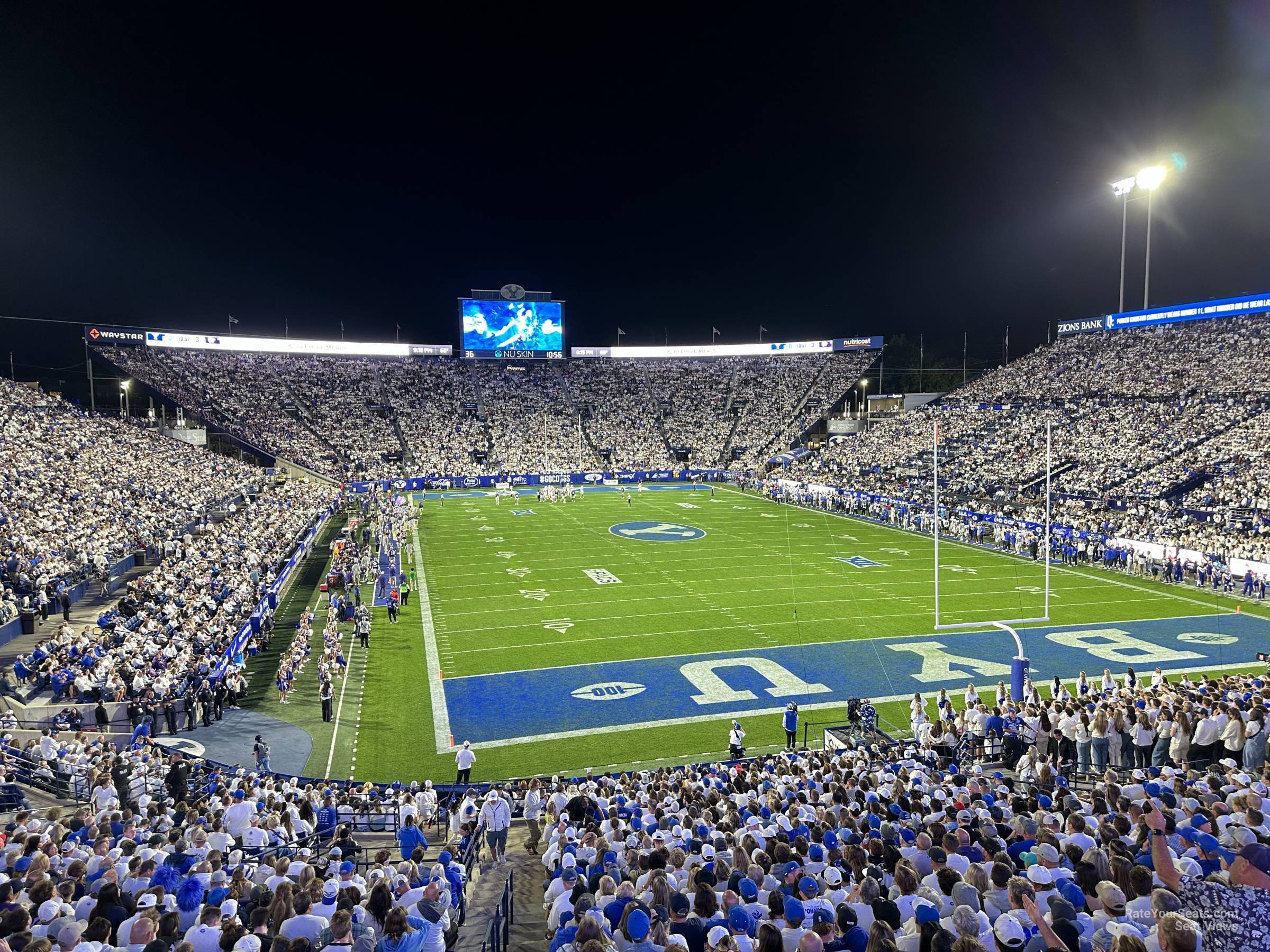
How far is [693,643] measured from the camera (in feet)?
68.1

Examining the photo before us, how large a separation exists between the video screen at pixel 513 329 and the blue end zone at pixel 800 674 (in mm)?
59075

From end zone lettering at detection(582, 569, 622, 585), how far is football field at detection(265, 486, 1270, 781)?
202 mm

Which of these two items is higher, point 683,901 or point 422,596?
point 683,901

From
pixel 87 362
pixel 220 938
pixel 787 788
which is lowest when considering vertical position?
pixel 787 788

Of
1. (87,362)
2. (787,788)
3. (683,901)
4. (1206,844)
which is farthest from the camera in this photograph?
(87,362)

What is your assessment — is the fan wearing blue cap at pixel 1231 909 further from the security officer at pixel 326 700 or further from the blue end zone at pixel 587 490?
the blue end zone at pixel 587 490

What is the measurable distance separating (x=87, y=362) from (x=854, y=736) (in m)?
60.6

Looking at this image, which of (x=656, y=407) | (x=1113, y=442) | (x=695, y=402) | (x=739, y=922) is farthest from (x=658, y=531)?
(x=695, y=402)

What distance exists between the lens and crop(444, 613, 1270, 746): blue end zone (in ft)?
52.9

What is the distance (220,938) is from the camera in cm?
491

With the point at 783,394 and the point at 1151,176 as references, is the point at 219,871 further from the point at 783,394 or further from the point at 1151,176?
the point at 783,394

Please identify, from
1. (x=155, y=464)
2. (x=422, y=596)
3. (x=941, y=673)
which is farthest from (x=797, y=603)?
(x=155, y=464)

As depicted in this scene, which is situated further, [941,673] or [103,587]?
[103,587]

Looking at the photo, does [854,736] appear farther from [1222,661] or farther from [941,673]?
[1222,661]
